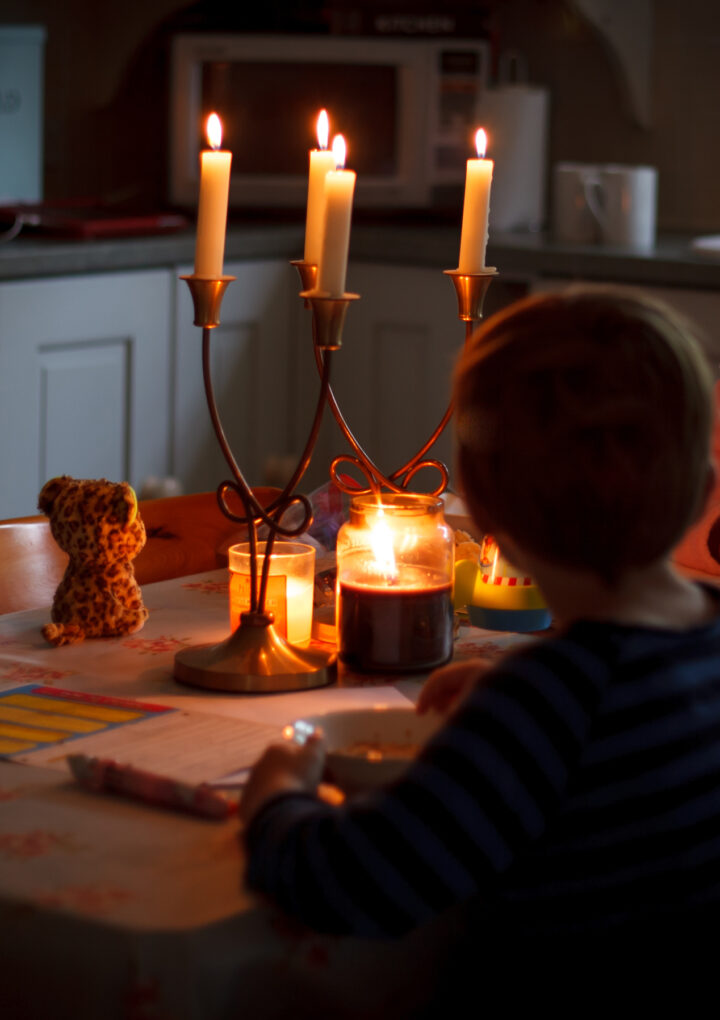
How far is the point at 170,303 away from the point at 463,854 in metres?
2.21

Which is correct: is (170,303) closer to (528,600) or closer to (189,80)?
(189,80)

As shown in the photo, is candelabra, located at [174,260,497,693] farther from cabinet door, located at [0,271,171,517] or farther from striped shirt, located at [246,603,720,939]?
cabinet door, located at [0,271,171,517]

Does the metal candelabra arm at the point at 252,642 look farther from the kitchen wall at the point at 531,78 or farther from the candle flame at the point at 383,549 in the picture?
the kitchen wall at the point at 531,78

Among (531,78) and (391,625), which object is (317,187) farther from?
(531,78)

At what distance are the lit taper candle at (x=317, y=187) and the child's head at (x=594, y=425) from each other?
0.41 metres

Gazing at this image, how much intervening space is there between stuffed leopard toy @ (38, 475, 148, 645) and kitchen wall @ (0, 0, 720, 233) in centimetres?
217

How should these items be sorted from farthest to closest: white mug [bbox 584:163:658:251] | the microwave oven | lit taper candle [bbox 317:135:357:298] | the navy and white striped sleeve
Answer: the microwave oven < white mug [bbox 584:163:658:251] < lit taper candle [bbox 317:135:357:298] < the navy and white striped sleeve

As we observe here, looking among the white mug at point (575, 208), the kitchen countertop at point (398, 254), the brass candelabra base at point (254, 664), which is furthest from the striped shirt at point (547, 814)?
the white mug at point (575, 208)

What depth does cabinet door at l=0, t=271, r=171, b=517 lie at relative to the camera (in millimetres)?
2570

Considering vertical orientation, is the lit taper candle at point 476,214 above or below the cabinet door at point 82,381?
above

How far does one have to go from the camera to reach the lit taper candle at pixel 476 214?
118cm

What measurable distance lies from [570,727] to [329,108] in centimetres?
260

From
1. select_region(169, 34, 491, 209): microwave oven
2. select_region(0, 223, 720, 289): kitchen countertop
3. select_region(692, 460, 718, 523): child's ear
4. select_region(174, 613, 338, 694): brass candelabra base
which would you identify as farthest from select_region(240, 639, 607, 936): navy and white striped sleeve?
select_region(169, 34, 491, 209): microwave oven

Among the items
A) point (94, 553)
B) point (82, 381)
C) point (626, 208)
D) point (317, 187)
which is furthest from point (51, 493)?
point (626, 208)
